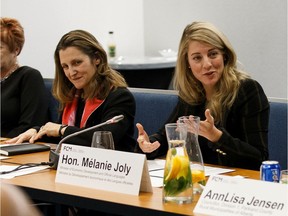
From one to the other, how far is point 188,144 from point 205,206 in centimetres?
34

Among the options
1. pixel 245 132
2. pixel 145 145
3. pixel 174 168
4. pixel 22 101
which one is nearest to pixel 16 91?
pixel 22 101

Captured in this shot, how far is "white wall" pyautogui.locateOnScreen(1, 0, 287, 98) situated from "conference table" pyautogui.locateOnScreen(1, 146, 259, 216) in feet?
8.07

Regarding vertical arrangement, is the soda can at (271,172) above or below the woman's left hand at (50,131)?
above

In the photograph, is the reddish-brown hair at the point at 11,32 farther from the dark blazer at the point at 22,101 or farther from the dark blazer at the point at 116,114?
the dark blazer at the point at 116,114

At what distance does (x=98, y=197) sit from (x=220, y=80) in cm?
101

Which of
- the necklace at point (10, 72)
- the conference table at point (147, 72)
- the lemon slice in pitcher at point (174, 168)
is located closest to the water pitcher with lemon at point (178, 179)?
the lemon slice in pitcher at point (174, 168)

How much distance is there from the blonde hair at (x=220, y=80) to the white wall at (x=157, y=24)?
1.91 metres

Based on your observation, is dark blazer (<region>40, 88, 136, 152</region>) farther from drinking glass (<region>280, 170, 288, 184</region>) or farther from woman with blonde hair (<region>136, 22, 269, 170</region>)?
drinking glass (<region>280, 170, 288, 184</region>)

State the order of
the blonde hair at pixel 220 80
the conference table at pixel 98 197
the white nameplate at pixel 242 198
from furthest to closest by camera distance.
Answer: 1. the blonde hair at pixel 220 80
2. the conference table at pixel 98 197
3. the white nameplate at pixel 242 198

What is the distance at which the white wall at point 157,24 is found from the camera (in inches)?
184

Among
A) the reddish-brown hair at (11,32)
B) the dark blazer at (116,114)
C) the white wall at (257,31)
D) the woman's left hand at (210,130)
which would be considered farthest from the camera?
the white wall at (257,31)

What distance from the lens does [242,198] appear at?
1.69 m

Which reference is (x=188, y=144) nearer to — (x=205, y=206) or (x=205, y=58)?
(x=205, y=206)

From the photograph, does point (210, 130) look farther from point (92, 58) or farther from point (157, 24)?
point (157, 24)
